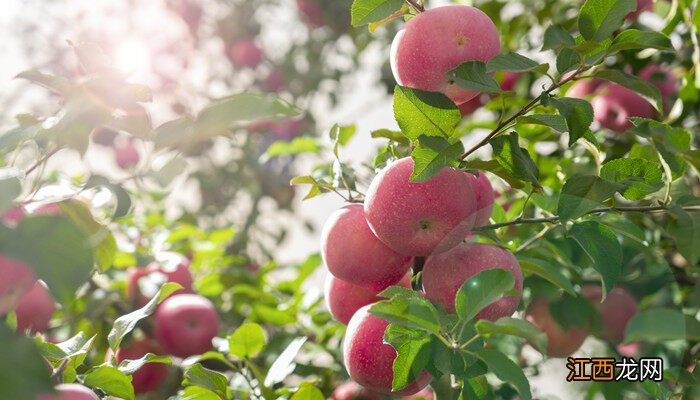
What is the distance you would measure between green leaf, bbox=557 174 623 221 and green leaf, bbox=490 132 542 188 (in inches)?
1.4

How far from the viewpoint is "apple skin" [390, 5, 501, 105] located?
79 centimetres

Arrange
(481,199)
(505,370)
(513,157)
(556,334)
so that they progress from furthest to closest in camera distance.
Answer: (556,334) < (481,199) < (513,157) < (505,370)

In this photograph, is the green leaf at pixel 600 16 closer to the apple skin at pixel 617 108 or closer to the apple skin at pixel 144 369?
the apple skin at pixel 617 108

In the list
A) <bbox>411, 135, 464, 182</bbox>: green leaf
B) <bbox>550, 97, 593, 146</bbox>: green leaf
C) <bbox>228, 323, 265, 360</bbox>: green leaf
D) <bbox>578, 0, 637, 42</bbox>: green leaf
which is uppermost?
<bbox>578, 0, 637, 42</bbox>: green leaf

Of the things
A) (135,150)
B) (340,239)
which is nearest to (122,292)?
(340,239)

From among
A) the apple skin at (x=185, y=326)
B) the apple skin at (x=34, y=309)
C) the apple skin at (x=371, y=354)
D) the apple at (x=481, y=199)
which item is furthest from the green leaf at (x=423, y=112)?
the apple skin at (x=185, y=326)

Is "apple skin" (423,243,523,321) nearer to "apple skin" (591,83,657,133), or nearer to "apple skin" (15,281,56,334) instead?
"apple skin" (15,281,56,334)

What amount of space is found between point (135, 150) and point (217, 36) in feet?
2.43

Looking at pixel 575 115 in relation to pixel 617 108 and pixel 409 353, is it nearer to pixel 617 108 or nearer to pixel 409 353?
pixel 409 353

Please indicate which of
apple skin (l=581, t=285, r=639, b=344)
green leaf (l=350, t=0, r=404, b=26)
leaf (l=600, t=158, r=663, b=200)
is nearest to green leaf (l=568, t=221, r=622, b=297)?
leaf (l=600, t=158, r=663, b=200)

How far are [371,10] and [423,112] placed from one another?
156 mm

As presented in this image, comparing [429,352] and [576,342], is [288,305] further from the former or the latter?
[429,352]

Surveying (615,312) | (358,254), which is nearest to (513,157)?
(358,254)

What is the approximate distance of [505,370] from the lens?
2.15 feet
